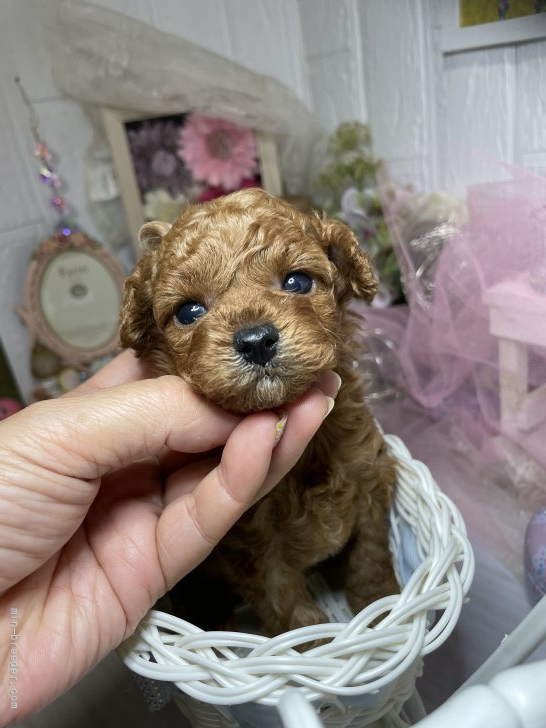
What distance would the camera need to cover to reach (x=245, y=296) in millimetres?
718

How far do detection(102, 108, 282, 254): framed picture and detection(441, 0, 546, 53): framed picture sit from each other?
620 mm

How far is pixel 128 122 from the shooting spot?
5.49 ft

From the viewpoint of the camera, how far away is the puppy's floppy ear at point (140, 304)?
892mm

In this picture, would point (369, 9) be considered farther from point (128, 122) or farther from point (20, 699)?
point (20, 699)

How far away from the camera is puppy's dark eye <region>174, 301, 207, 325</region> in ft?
2.57

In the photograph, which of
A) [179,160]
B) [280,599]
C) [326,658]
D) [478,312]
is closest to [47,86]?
[179,160]

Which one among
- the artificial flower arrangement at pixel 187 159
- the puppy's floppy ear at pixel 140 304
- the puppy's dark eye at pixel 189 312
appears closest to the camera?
the puppy's dark eye at pixel 189 312

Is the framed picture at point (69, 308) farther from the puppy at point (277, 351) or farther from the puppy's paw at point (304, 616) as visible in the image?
the puppy's paw at point (304, 616)

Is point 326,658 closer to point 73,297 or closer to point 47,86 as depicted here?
point 73,297

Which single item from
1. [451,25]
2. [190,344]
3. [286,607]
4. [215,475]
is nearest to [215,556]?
[286,607]

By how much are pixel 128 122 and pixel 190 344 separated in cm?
121

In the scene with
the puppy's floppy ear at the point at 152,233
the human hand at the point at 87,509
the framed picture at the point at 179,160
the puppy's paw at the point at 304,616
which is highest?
the framed picture at the point at 179,160

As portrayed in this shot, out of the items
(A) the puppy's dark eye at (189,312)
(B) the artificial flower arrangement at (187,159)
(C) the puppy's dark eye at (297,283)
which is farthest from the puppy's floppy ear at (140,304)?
(B) the artificial flower arrangement at (187,159)

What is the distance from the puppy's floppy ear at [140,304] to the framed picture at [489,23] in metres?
0.85
